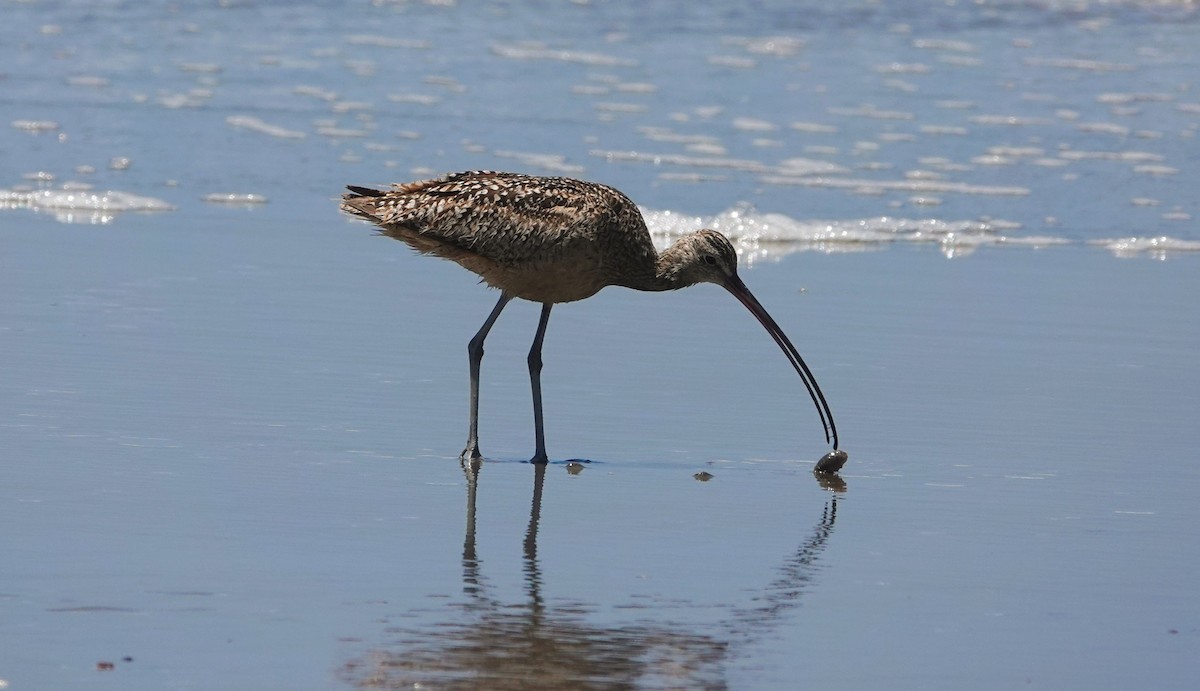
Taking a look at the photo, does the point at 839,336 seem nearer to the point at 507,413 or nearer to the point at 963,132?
the point at 507,413

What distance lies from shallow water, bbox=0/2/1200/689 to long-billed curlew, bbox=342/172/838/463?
1.67 ft

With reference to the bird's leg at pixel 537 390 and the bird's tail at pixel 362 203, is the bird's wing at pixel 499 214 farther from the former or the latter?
the bird's leg at pixel 537 390

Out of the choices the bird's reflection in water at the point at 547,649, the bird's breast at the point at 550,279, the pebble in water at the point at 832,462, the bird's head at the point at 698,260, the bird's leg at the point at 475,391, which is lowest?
the bird's reflection in water at the point at 547,649

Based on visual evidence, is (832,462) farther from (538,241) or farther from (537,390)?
(538,241)

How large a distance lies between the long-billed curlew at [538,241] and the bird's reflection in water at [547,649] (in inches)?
74.8

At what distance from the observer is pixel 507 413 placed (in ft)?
26.7

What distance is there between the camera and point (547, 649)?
16.4ft

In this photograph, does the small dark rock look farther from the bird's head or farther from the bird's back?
the bird's back

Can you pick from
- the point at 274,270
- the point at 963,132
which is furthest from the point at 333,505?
the point at 963,132

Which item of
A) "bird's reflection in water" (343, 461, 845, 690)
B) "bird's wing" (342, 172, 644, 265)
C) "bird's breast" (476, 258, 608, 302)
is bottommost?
"bird's reflection in water" (343, 461, 845, 690)

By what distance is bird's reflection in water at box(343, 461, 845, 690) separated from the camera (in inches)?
188

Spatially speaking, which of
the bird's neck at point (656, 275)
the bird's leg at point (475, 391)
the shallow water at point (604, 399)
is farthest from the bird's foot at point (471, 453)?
the bird's neck at point (656, 275)

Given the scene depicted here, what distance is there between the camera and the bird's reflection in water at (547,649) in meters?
4.77

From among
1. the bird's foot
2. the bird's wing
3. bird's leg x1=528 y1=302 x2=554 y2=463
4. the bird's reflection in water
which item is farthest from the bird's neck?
the bird's reflection in water
